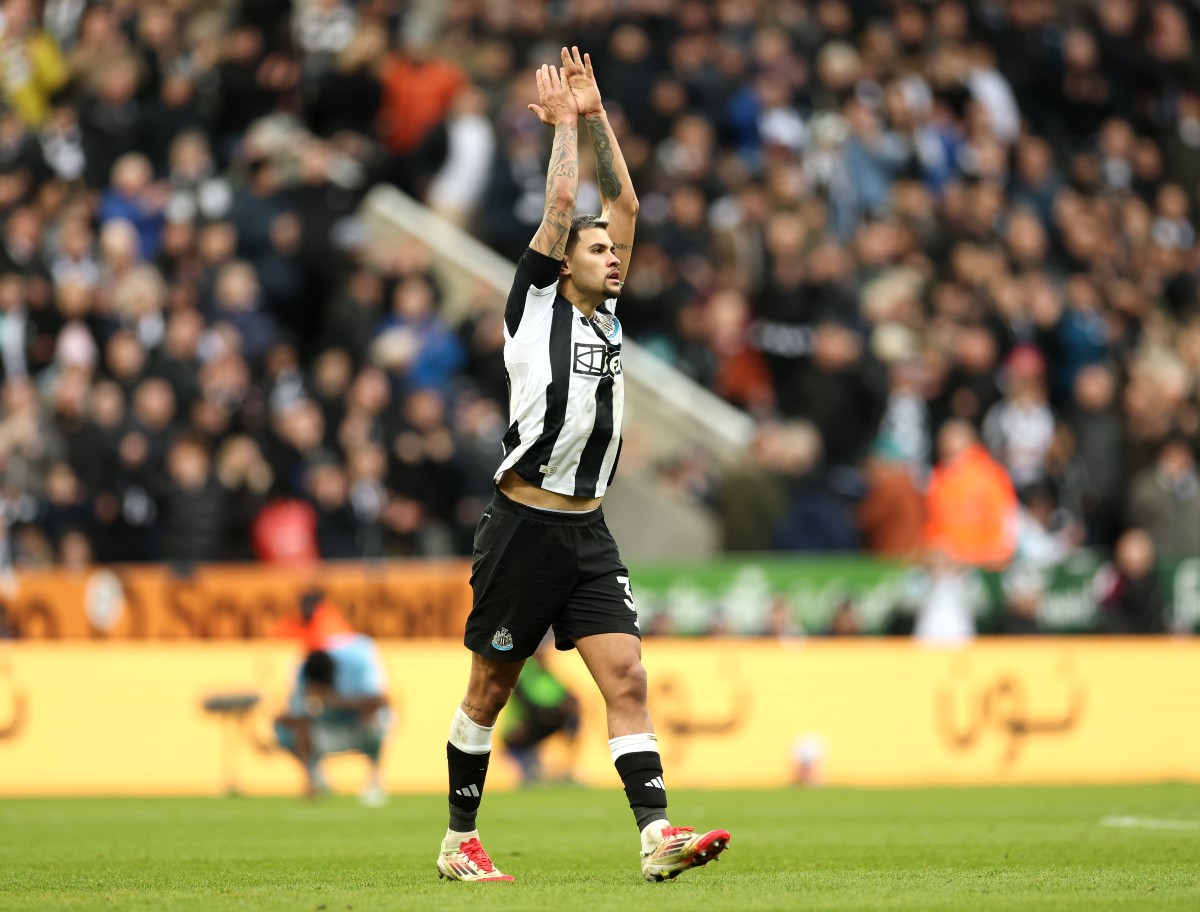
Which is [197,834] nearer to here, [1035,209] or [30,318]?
[30,318]

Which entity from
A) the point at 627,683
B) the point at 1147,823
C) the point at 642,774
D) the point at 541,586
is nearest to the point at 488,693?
the point at 541,586

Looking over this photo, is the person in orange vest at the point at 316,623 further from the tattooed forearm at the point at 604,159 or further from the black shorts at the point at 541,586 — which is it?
the tattooed forearm at the point at 604,159

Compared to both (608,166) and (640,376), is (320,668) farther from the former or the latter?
(608,166)

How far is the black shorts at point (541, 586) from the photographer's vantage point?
8.48 metres

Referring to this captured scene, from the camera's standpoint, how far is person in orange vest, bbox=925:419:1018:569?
19141 millimetres

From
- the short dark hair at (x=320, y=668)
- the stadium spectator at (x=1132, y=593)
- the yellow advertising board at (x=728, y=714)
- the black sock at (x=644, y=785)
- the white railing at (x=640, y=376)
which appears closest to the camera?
the black sock at (x=644, y=785)

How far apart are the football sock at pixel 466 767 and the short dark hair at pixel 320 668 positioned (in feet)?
23.8

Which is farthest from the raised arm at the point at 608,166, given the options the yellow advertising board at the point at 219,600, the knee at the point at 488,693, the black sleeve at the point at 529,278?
the yellow advertising board at the point at 219,600

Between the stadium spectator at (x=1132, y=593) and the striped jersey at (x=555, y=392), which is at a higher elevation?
the striped jersey at (x=555, y=392)

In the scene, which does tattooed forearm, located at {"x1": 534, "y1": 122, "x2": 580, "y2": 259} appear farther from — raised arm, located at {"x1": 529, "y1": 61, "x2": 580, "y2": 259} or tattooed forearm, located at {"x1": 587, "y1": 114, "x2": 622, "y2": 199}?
tattooed forearm, located at {"x1": 587, "y1": 114, "x2": 622, "y2": 199}

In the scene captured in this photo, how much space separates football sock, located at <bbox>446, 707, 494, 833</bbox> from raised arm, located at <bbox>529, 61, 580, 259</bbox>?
1989mm

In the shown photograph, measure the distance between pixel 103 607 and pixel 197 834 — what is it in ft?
19.8

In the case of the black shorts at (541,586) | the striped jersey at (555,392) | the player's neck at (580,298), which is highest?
the player's neck at (580,298)

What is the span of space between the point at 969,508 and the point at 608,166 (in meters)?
11.0
